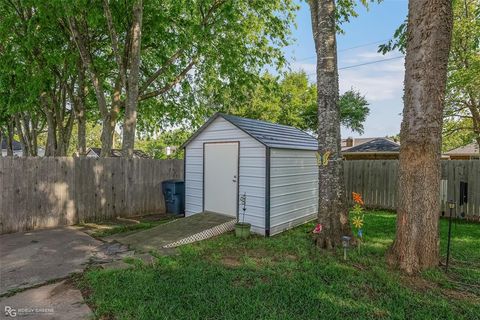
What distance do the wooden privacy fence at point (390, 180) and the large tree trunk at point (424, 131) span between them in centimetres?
459

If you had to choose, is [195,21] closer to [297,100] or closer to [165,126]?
[165,126]

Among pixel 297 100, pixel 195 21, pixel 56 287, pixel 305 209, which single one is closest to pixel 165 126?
pixel 195 21

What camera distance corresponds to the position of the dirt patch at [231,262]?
13.8ft

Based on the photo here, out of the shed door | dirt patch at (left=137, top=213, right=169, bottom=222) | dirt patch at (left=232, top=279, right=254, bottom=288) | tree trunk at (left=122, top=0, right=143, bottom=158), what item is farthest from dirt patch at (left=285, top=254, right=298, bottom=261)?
tree trunk at (left=122, top=0, right=143, bottom=158)

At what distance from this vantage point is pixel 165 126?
1359cm

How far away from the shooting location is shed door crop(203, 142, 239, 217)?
6.69 m

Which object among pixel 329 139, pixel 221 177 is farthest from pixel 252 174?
pixel 329 139

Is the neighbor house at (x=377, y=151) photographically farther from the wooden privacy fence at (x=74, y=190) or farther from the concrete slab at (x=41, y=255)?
the concrete slab at (x=41, y=255)

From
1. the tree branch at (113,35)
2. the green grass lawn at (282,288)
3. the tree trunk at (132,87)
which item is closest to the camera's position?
the green grass lawn at (282,288)

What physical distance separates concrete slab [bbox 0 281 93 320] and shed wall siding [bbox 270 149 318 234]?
3.87 m

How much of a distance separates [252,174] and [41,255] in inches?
160

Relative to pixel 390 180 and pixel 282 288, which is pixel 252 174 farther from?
pixel 390 180

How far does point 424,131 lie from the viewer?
3.68 metres
